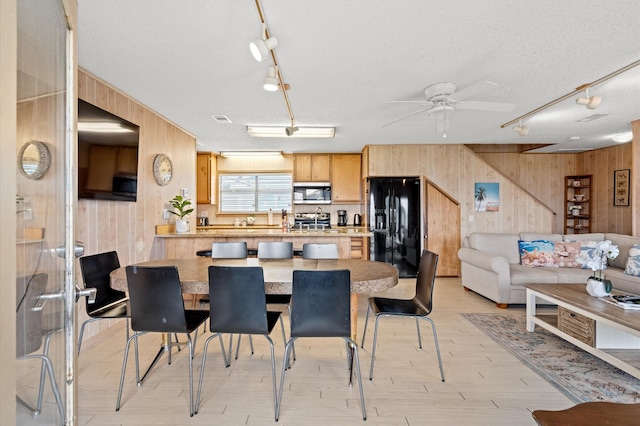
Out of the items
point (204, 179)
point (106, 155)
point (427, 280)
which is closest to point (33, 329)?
point (427, 280)

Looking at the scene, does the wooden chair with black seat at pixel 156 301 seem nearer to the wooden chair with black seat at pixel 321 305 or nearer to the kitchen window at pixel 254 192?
the wooden chair with black seat at pixel 321 305

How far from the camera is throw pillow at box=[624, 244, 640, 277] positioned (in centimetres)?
347

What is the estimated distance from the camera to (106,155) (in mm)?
2898

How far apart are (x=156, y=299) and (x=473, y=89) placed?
9.50 feet

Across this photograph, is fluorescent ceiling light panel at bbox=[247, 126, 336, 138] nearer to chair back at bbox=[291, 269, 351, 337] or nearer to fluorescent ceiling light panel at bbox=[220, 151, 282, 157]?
fluorescent ceiling light panel at bbox=[220, 151, 282, 157]

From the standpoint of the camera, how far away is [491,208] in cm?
551

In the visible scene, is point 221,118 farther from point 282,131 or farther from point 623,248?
point 623,248

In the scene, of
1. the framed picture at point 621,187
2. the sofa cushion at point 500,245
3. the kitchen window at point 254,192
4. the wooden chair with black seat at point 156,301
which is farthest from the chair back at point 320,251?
the framed picture at point 621,187

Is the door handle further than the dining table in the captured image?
No

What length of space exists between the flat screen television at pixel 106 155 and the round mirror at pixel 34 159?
2.14 m

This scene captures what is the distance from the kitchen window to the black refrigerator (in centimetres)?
209

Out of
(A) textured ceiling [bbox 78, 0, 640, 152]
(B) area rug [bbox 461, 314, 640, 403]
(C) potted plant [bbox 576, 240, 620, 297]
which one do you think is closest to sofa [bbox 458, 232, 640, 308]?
(B) area rug [bbox 461, 314, 640, 403]

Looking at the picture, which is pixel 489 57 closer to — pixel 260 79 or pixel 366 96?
pixel 366 96

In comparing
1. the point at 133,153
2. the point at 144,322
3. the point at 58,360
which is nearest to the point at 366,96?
the point at 133,153
